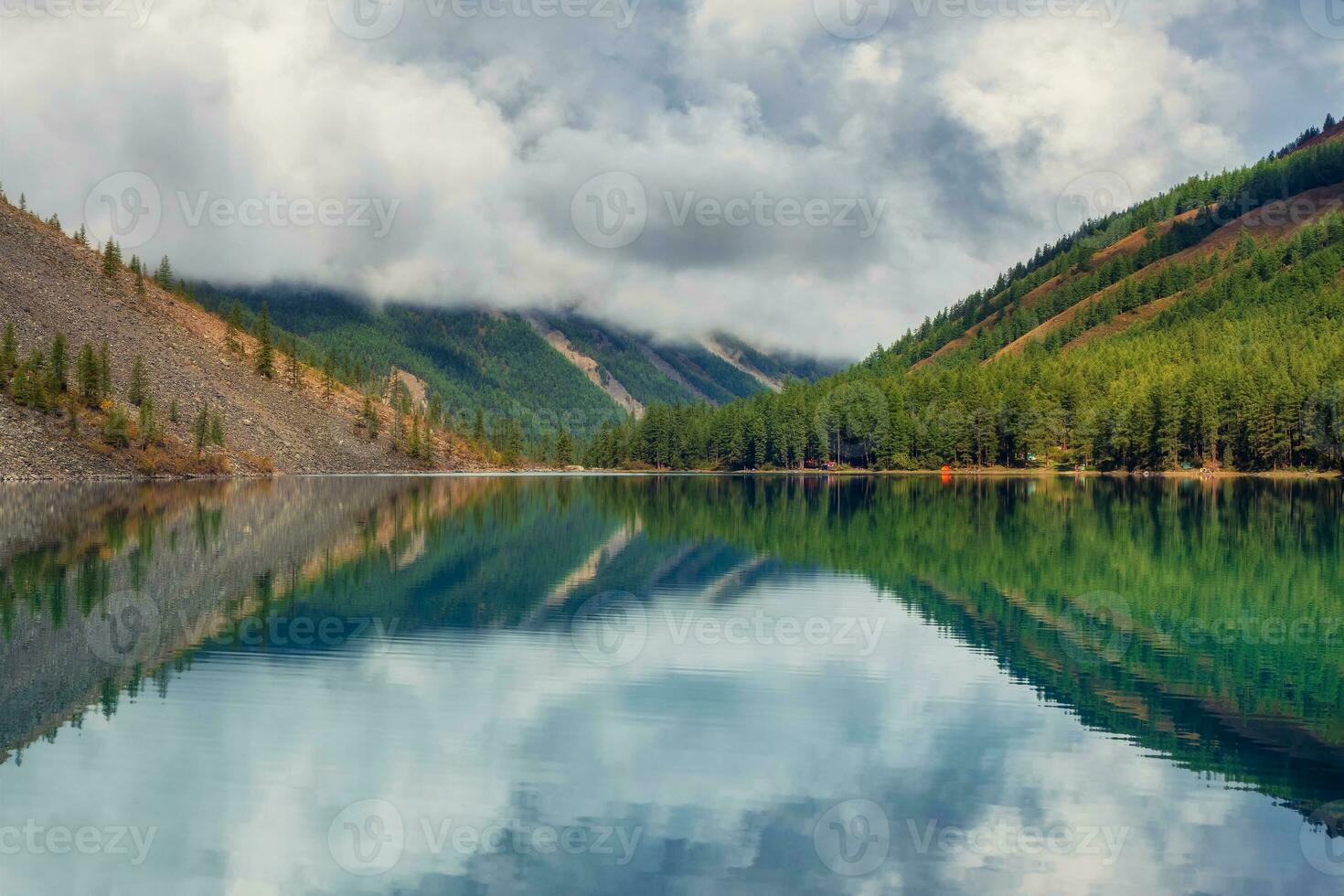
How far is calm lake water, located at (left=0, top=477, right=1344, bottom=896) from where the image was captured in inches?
597

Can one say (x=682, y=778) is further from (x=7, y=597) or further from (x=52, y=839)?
(x=7, y=597)

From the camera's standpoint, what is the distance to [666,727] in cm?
2200

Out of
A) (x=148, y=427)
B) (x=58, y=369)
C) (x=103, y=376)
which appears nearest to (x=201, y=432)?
(x=148, y=427)

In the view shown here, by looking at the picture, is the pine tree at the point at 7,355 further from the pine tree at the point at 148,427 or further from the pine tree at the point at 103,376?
the pine tree at the point at 148,427

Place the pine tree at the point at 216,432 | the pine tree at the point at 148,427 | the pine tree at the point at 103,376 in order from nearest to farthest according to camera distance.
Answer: the pine tree at the point at 148,427 → the pine tree at the point at 103,376 → the pine tree at the point at 216,432

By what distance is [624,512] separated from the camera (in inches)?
3671

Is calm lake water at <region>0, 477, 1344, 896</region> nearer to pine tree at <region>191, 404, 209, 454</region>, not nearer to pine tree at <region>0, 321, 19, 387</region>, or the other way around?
pine tree at <region>0, 321, 19, 387</region>

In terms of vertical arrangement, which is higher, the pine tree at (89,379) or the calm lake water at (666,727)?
the pine tree at (89,379)

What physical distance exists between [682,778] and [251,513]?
6727 cm

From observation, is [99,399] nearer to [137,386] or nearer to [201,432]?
[137,386]

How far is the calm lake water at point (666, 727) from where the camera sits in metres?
15.2

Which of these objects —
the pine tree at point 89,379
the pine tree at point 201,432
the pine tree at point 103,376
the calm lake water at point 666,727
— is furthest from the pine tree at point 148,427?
the calm lake water at point 666,727

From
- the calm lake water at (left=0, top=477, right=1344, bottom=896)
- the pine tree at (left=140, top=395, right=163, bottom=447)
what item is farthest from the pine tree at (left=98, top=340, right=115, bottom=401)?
the calm lake water at (left=0, top=477, right=1344, bottom=896)

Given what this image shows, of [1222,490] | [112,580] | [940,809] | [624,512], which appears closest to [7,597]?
[112,580]
